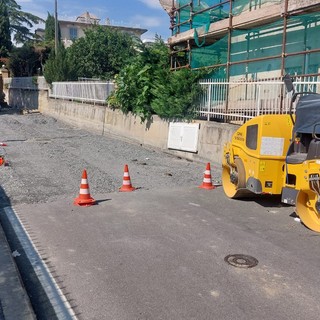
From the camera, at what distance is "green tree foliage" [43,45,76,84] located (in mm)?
31562

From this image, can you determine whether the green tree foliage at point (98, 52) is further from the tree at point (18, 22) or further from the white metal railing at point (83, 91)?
the tree at point (18, 22)

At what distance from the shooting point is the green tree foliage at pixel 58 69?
31.6m

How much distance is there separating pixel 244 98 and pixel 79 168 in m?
4.95

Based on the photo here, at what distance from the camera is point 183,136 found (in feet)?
42.7

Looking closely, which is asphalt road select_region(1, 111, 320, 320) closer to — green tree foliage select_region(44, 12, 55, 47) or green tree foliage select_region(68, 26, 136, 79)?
green tree foliage select_region(68, 26, 136, 79)

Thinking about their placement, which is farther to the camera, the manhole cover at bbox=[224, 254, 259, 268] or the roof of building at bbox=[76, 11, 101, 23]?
the roof of building at bbox=[76, 11, 101, 23]

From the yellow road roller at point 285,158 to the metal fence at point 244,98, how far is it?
2.74m

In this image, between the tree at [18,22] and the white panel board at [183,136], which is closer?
the white panel board at [183,136]

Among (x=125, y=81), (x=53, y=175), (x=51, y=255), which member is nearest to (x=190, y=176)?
(x=53, y=175)

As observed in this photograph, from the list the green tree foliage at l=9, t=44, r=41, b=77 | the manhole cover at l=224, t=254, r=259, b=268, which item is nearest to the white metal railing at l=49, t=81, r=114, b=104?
the manhole cover at l=224, t=254, r=259, b=268

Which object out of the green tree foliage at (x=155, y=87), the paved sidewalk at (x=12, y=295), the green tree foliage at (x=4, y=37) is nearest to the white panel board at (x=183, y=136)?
the green tree foliage at (x=155, y=87)

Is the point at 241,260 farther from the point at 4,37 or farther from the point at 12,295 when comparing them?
the point at 4,37

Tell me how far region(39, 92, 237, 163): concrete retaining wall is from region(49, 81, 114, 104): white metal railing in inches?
22.0

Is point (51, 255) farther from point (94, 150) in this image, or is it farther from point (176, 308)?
point (94, 150)
